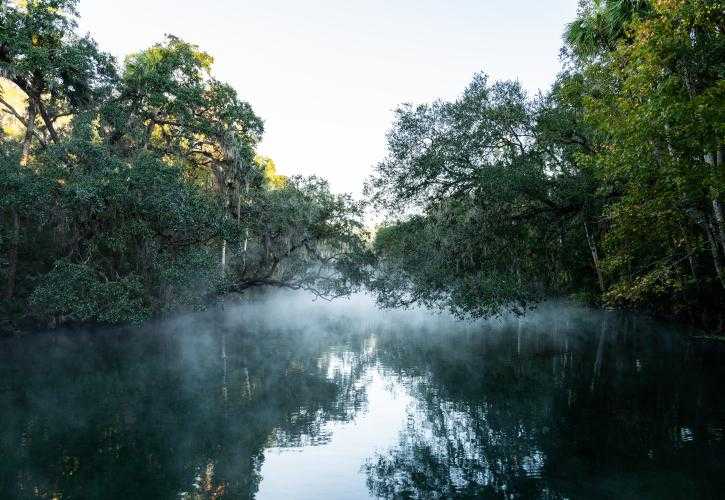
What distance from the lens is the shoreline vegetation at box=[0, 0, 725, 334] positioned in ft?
42.2

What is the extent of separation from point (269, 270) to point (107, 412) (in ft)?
64.4

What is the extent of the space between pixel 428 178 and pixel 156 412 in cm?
1182

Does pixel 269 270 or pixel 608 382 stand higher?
pixel 269 270

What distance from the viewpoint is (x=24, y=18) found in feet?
61.7

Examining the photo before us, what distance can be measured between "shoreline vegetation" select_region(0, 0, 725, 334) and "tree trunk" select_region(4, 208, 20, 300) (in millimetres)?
143

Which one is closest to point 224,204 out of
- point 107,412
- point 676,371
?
point 107,412

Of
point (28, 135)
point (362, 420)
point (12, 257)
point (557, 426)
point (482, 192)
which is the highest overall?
point (28, 135)

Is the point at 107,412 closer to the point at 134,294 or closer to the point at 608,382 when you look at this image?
the point at 134,294

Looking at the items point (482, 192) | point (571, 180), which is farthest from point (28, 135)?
point (571, 180)

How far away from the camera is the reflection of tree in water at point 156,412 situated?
28.7ft

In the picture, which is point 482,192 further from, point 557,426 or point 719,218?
point 557,426

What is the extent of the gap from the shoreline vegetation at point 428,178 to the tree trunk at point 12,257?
0.47 ft

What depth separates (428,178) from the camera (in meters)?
19.7

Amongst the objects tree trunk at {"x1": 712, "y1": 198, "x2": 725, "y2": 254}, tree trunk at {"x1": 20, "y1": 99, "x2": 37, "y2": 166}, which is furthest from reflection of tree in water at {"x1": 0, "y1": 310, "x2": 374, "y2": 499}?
tree trunk at {"x1": 712, "y1": 198, "x2": 725, "y2": 254}
